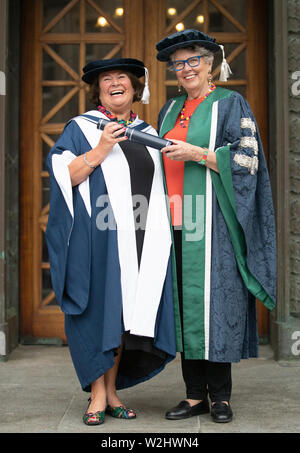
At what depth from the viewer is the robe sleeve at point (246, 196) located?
302cm

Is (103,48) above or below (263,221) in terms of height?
above

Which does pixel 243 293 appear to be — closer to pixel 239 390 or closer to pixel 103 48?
pixel 239 390

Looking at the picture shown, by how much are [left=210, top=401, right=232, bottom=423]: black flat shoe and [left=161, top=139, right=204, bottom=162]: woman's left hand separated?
3.75ft

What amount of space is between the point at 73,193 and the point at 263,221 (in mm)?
880

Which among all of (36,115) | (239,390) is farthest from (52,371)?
(36,115)

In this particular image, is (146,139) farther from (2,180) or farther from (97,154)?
(2,180)

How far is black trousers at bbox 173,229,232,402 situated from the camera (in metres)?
3.13

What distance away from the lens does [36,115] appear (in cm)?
495

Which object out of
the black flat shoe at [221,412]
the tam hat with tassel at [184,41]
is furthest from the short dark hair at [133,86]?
the black flat shoe at [221,412]

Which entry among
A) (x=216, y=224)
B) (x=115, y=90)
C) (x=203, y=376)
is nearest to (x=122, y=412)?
(x=203, y=376)

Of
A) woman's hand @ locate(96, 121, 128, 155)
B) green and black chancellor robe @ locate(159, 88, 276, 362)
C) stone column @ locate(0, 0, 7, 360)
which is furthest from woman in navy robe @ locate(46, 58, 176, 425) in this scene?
stone column @ locate(0, 0, 7, 360)

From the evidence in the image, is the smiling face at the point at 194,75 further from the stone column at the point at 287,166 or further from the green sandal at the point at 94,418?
the green sandal at the point at 94,418

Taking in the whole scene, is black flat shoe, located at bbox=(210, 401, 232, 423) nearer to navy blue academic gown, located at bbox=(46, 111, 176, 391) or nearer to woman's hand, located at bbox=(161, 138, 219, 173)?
navy blue academic gown, located at bbox=(46, 111, 176, 391)

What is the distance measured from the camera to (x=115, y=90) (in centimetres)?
315
